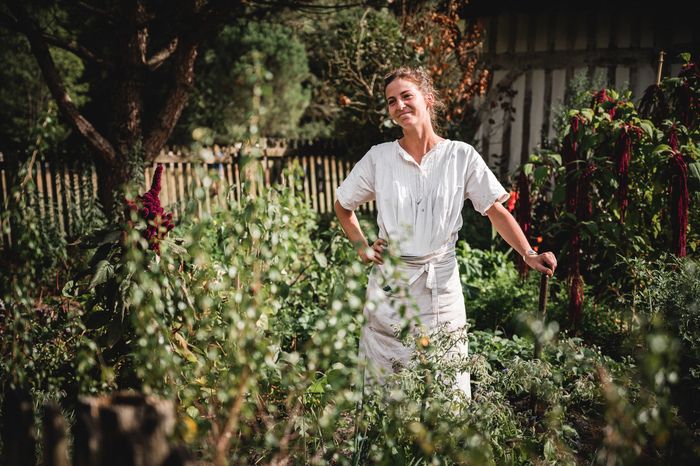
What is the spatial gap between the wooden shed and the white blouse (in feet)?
13.1

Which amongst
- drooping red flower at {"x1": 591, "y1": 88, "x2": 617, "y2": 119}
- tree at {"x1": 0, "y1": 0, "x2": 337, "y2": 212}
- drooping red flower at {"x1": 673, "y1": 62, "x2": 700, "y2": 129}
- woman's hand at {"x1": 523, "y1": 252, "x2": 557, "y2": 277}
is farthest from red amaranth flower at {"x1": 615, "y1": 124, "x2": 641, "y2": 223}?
tree at {"x1": 0, "y1": 0, "x2": 337, "y2": 212}

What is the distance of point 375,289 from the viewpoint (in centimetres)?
266

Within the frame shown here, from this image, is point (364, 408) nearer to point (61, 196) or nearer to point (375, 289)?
point (375, 289)

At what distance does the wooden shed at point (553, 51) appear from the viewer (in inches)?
238

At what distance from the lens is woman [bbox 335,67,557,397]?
2586mm

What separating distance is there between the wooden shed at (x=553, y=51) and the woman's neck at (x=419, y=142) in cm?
399

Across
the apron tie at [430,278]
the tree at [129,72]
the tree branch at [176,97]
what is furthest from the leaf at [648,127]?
the tree branch at [176,97]

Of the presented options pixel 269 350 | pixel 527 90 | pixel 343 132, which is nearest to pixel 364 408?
pixel 269 350

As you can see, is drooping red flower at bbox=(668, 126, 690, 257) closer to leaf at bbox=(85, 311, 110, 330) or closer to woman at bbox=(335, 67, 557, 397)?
woman at bbox=(335, 67, 557, 397)

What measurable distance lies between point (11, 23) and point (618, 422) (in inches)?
244

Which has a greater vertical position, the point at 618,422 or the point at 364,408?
the point at 618,422

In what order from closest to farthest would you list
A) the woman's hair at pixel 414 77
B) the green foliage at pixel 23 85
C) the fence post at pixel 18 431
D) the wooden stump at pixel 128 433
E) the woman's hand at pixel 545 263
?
1. the wooden stump at pixel 128 433
2. the fence post at pixel 18 431
3. the woman's hand at pixel 545 263
4. the woman's hair at pixel 414 77
5. the green foliage at pixel 23 85

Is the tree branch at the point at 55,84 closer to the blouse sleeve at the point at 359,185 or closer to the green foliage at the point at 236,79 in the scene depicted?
the blouse sleeve at the point at 359,185

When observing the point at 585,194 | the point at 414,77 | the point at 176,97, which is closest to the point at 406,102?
the point at 414,77
